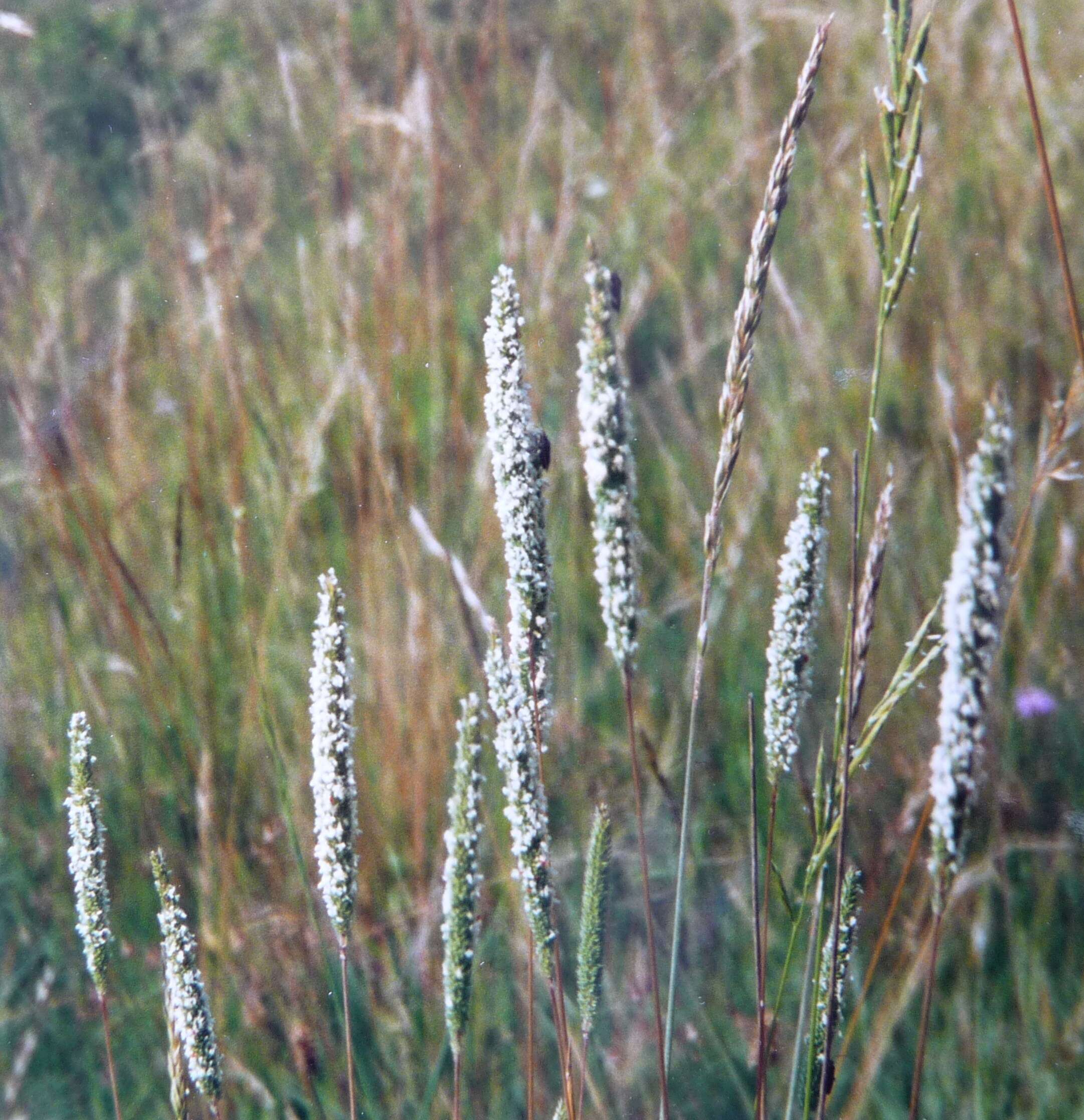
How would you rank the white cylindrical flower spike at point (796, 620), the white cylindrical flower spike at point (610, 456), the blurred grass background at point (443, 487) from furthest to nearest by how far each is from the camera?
the blurred grass background at point (443, 487) < the white cylindrical flower spike at point (796, 620) < the white cylindrical flower spike at point (610, 456)

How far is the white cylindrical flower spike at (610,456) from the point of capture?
2.43ft

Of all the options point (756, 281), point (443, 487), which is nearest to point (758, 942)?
point (756, 281)

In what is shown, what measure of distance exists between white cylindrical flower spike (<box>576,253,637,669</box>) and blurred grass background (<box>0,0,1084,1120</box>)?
449 millimetres

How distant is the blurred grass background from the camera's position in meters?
1.42

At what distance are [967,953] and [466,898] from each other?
0.91 meters

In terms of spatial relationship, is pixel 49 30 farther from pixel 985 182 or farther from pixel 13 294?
pixel 985 182

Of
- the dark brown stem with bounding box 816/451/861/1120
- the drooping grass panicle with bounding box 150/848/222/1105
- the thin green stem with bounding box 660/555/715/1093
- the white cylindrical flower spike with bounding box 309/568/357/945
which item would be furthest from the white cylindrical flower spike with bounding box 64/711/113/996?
the dark brown stem with bounding box 816/451/861/1120

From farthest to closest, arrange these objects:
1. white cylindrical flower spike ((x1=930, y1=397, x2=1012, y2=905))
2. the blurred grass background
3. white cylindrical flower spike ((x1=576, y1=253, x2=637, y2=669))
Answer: the blurred grass background → white cylindrical flower spike ((x1=576, y1=253, x2=637, y2=669)) → white cylindrical flower spike ((x1=930, y1=397, x2=1012, y2=905))

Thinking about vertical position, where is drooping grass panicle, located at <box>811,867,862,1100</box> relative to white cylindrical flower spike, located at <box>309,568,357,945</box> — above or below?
below

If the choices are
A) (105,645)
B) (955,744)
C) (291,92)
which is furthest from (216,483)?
(955,744)

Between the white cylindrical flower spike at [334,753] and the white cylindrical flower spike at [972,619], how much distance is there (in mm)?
406

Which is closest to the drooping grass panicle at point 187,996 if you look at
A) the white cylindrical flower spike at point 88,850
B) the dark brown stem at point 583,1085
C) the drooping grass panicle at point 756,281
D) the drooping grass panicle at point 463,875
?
the white cylindrical flower spike at point 88,850

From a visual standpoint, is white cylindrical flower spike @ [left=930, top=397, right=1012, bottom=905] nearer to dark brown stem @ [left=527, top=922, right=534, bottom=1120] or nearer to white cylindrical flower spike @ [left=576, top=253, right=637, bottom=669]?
white cylindrical flower spike @ [left=576, top=253, right=637, bottom=669]

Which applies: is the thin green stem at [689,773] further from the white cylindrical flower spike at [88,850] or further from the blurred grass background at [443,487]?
the white cylindrical flower spike at [88,850]
